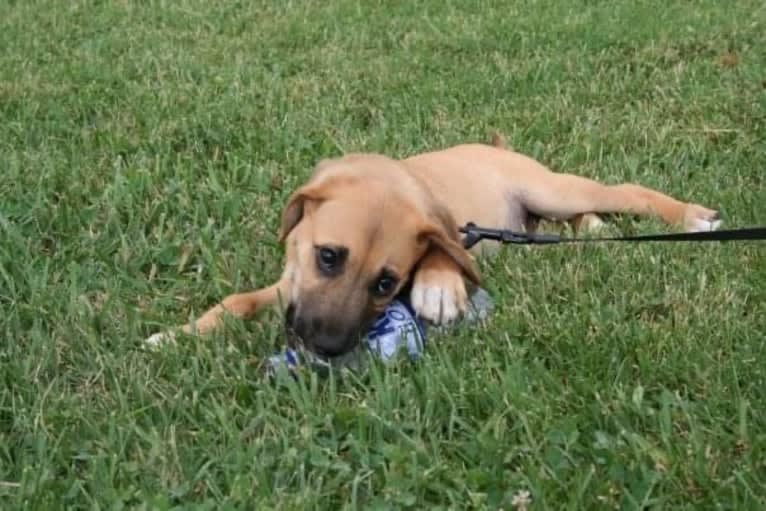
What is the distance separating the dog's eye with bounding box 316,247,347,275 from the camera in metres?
3.37

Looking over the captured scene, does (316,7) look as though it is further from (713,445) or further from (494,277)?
(713,445)

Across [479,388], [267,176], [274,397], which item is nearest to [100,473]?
[274,397]

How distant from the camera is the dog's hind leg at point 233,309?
346 centimetres

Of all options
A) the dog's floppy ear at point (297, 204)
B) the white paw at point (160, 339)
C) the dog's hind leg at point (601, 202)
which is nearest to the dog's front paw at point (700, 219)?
the dog's hind leg at point (601, 202)

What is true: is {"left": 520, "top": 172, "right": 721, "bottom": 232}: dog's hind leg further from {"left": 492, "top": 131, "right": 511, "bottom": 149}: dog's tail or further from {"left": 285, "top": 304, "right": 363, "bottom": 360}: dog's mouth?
{"left": 285, "top": 304, "right": 363, "bottom": 360}: dog's mouth

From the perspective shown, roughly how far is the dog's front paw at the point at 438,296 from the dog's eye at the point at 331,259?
0.97ft

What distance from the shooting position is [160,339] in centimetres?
343

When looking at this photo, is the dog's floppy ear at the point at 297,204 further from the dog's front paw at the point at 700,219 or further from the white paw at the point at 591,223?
the dog's front paw at the point at 700,219

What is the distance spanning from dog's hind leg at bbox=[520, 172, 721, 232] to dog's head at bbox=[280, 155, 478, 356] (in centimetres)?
95

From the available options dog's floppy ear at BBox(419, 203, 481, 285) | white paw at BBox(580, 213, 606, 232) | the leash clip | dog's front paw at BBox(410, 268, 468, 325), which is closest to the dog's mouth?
dog's front paw at BBox(410, 268, 468, 325)

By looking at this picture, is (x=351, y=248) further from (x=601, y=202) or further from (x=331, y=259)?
(x=601, y=202)

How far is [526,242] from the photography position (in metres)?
3.84

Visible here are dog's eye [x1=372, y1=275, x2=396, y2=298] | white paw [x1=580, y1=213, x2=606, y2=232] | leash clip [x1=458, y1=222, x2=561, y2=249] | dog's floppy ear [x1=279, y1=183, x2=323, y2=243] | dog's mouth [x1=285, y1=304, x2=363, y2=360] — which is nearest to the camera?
dog's mouth [x1=285, y1=304, x2=363, y2=360]

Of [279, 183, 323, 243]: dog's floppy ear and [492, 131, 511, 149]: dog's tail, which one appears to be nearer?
[279, 183, 323, 243]: dog's floppy ear
